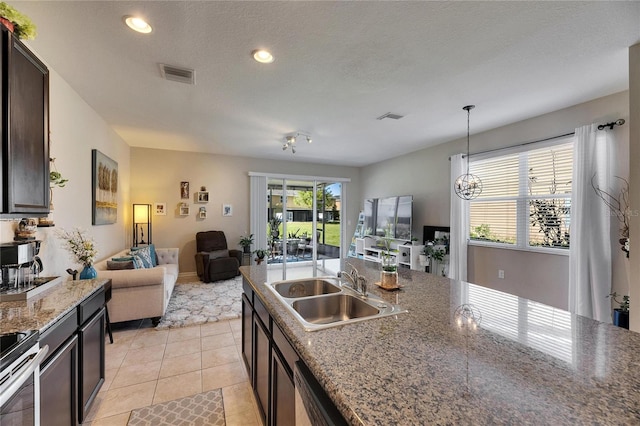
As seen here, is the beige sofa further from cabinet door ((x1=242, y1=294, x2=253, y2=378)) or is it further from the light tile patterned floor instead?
cabinet door ((x1=242, y1=294, x2=253, y2=378))

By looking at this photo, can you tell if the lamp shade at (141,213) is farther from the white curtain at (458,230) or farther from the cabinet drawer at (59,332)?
the white curtain at (458,230)

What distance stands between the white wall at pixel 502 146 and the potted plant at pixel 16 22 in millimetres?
3979

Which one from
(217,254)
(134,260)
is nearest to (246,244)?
(217,254)

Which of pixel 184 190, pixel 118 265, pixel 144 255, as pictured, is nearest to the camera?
pixel 118 265

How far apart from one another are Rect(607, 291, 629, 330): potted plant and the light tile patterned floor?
339cm

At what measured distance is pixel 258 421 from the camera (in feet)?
6.30

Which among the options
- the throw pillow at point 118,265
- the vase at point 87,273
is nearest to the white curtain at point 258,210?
the throw pillow at point 118,265

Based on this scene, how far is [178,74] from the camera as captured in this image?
2.59 metres

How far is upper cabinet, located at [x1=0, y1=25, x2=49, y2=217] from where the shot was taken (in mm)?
1360

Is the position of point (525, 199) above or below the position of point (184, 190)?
below

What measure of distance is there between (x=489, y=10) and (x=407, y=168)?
14.0ft

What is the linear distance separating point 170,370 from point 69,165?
2.32 meters

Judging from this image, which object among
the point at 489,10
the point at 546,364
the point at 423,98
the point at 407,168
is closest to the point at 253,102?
the point at 423,98

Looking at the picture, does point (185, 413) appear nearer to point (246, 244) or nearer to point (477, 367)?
point (477, 367)
